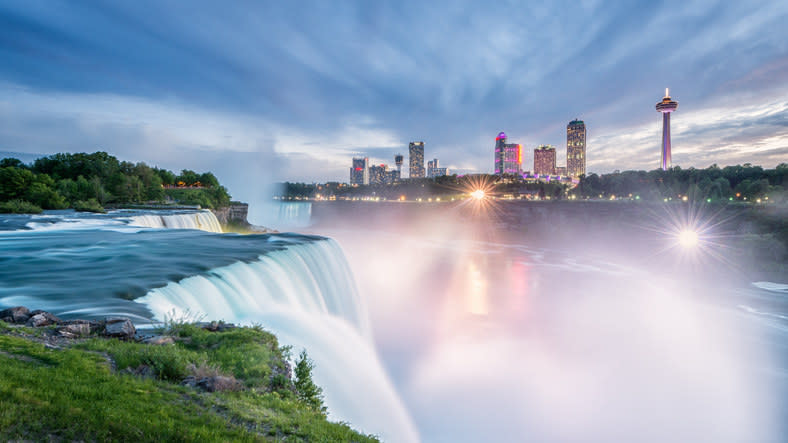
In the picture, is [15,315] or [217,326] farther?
[217,326]

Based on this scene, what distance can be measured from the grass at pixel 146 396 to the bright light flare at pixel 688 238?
61.5 m

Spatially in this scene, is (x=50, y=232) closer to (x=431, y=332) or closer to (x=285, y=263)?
(x=285, y=263)

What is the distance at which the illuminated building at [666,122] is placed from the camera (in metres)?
146

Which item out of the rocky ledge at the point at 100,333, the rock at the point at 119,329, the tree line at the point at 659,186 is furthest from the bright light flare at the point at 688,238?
the rock at the point at 119,329

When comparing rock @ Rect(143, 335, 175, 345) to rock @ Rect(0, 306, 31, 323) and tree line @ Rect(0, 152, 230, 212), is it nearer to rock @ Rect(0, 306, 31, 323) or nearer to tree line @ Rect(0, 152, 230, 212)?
rock @ Rect(0, 306, 31, 323)

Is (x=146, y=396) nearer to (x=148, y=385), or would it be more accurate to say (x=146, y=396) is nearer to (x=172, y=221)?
(x=148, y=385)

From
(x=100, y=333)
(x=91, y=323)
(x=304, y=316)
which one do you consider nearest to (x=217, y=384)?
(x=100, y=333)

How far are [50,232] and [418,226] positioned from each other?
251 ft

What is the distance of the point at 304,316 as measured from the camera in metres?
12.3

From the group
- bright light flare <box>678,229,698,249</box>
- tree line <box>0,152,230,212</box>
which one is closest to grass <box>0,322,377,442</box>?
tree line <box>0,152,230,212</box>

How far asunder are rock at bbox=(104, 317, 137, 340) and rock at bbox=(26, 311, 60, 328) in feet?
3.66

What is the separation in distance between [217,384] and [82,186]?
52.6 metres

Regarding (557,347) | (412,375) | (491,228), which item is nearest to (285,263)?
(412,375)

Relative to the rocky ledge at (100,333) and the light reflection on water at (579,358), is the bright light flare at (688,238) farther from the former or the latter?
the rocky ledge at (100,333)
